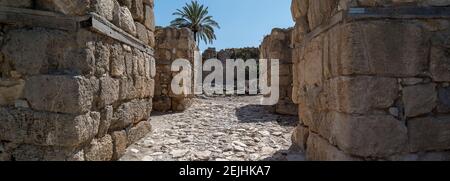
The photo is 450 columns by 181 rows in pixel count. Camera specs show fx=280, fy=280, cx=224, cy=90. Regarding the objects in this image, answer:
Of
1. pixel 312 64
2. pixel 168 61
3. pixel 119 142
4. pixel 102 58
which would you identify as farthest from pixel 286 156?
pixel 168 61

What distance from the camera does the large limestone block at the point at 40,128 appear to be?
2074 millimetres

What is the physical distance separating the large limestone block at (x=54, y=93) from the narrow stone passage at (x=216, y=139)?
1.04 meters

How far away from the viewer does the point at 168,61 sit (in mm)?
6922

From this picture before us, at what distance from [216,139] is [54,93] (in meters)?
2.20

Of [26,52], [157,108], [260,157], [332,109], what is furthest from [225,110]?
[26,52]

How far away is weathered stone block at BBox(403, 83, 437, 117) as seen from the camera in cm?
203

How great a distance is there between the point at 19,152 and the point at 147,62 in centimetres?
217

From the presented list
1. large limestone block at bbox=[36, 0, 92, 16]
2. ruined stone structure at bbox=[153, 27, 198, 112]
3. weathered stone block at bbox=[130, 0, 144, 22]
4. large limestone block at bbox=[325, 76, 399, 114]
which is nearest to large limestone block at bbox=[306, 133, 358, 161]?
large limestone block at bbox=[325, 76, 399, 114]

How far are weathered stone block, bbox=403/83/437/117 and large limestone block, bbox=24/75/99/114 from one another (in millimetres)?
2417

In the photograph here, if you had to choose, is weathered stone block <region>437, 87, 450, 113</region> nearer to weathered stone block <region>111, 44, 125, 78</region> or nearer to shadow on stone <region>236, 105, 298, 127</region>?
weathered stone block <region>111, 44, 125, 78</region>

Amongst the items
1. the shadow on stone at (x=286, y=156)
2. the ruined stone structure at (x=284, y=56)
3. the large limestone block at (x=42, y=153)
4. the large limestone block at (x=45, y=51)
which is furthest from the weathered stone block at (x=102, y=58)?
the ruined stone structure at (x=284, y=56)

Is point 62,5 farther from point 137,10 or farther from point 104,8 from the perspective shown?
point 137,10

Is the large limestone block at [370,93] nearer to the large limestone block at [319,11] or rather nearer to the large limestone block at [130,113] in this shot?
the large limestone block at [319,11]
